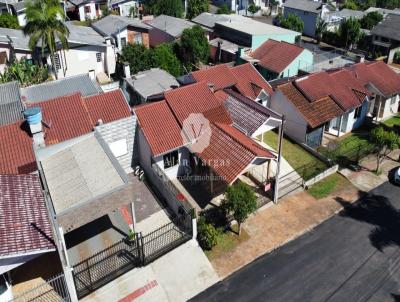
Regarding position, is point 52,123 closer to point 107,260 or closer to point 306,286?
point 107,260

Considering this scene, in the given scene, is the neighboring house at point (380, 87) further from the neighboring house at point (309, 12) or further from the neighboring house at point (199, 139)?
the neighboring house at point (309, 12)

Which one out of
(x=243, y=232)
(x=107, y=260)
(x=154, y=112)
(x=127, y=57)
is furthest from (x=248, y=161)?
(x=127, y=57)

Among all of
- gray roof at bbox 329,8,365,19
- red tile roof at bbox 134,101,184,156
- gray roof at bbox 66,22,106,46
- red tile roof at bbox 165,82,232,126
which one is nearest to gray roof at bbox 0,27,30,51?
gray roof at bbox 66,22,106,46

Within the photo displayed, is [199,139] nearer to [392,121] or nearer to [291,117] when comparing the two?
[291,117]

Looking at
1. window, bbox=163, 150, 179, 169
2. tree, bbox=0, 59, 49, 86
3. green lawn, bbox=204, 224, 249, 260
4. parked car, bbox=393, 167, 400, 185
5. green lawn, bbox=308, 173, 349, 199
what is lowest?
green lawn, bbox=204, 224, 249, 260

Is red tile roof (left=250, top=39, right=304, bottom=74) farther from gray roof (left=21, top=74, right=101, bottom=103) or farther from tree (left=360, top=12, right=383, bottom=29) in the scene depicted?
tree (left=360, top=12, right=383, bottom=29)

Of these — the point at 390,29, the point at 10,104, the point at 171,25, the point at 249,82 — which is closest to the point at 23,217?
the point at 10,104
